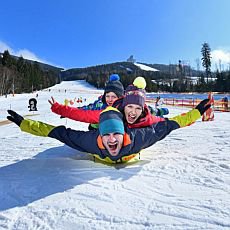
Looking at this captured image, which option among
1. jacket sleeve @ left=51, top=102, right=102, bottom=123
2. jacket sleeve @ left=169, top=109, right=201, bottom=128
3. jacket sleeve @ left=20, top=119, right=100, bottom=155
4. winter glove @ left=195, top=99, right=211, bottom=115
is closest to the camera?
jacket sleeve @ left=20, top=119, right=100, bottom=155

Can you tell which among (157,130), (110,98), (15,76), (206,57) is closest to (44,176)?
(157,130)

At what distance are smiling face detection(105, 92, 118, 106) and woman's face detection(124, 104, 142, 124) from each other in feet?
3.52

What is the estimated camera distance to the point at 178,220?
2.31 meters

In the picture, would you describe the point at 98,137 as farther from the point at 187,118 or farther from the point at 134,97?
the point at 187,118

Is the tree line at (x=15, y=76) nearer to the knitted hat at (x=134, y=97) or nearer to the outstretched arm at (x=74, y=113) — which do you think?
the outstretched arm at (x=74, y=113)

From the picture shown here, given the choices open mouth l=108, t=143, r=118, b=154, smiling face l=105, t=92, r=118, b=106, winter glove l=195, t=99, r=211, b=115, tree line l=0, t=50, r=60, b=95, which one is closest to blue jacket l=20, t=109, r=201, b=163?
open mouth l=108, t=143, r=118, b=154

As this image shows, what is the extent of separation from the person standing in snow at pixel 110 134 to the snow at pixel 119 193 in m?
0.24

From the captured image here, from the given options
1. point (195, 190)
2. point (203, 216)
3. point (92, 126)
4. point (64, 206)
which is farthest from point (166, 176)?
point (92, 126)

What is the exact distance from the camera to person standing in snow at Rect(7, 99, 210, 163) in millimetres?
3555

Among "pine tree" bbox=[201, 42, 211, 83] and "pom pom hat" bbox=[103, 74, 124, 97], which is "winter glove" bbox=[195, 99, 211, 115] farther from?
"pine tree" bbox=[201, 42, 211, 83]

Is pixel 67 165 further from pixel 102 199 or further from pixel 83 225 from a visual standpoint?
pixel 83 225

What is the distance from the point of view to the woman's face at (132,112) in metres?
4.16

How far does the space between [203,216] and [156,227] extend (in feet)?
1.43

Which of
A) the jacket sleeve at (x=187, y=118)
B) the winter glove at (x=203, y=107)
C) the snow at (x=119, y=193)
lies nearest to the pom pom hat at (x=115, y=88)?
the jacket sleeve at (x=187, y=118)
